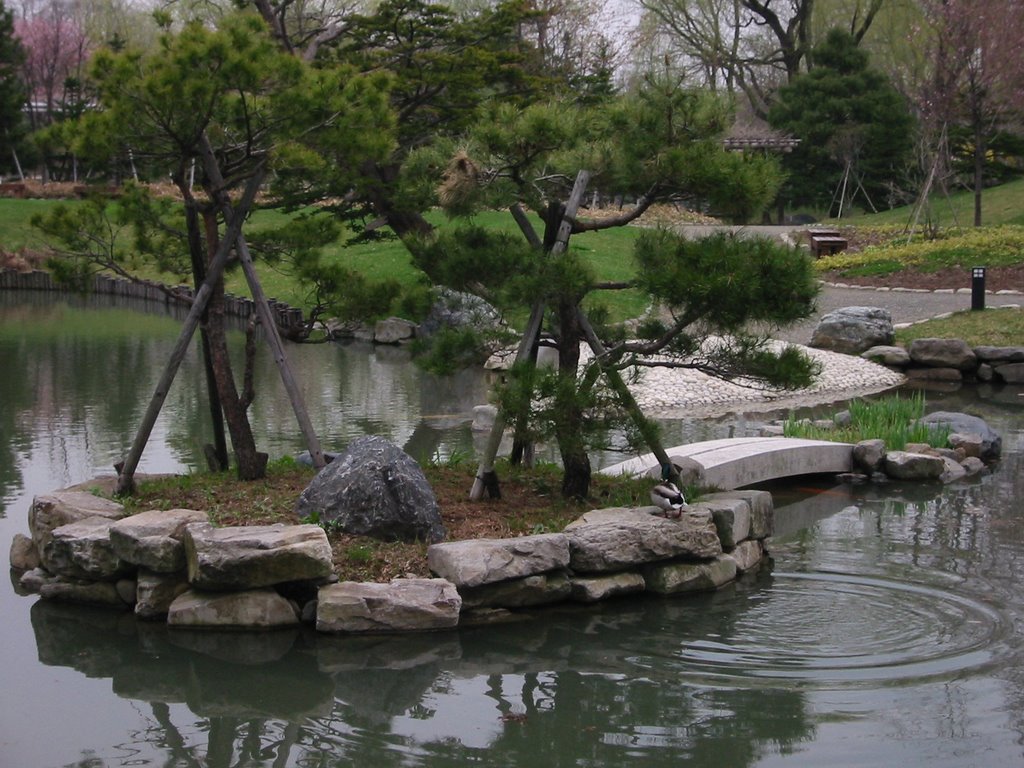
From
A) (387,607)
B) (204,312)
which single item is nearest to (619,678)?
(387,607)

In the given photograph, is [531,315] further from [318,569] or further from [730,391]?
[730,391]

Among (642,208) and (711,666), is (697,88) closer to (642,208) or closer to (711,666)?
(642,208)

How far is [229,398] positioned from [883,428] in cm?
570

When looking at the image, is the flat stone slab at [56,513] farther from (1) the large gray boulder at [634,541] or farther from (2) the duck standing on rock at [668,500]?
(2) the duck standing on rock at [668,500]

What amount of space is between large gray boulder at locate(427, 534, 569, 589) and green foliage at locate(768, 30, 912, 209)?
2780 centimetres

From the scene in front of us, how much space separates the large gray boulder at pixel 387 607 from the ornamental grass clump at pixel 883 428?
5.31m

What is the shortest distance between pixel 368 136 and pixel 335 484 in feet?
7.40

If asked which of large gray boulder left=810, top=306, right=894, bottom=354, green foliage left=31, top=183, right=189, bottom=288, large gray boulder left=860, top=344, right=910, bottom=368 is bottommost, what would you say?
large gray boulder left=860, top=344, right=910, bottom=368

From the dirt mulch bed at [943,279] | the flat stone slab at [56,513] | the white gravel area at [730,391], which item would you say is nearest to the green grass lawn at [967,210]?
the dirt mulch bed at [943,279]

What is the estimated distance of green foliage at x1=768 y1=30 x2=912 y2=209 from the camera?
32.7 meters

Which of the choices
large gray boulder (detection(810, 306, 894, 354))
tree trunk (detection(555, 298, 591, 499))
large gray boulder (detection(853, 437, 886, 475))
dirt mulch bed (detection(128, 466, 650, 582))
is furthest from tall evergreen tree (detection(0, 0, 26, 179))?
tree trunk (detection(555, 298, 591, 499))

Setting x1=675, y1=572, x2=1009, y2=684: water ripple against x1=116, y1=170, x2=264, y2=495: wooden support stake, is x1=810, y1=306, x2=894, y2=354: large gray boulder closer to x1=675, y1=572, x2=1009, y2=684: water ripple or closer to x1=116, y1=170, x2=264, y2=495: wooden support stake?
x1=675, y1=572, x2=1009, y2=684: water ripple

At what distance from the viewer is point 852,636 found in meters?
6.29

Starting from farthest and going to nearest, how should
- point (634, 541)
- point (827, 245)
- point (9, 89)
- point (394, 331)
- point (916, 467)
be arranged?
point (9, 89) < point (827, 245) < point (394, 331) < point (916, 467) < point (634, 541)
